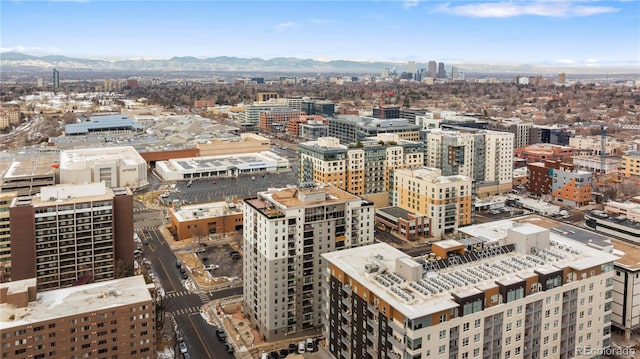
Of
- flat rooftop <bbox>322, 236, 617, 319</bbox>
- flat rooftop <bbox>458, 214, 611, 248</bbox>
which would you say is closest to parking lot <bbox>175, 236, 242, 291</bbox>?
flat rooftop <bbox>322, 236, 617, 319</bbox>

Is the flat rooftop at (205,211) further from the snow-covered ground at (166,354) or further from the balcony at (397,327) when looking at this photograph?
the balcony at (397,327)

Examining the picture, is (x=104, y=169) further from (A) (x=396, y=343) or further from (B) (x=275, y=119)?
(B) (x=275, y=119)

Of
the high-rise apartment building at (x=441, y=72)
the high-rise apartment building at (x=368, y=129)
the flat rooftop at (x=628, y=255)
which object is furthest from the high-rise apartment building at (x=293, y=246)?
the high-rise apartment building at (x=441, y=72)

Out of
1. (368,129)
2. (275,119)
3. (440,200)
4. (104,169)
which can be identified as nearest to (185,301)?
(440,200)

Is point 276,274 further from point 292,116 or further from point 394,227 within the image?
point 292,116

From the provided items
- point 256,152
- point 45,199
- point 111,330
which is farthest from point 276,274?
point 256,152
